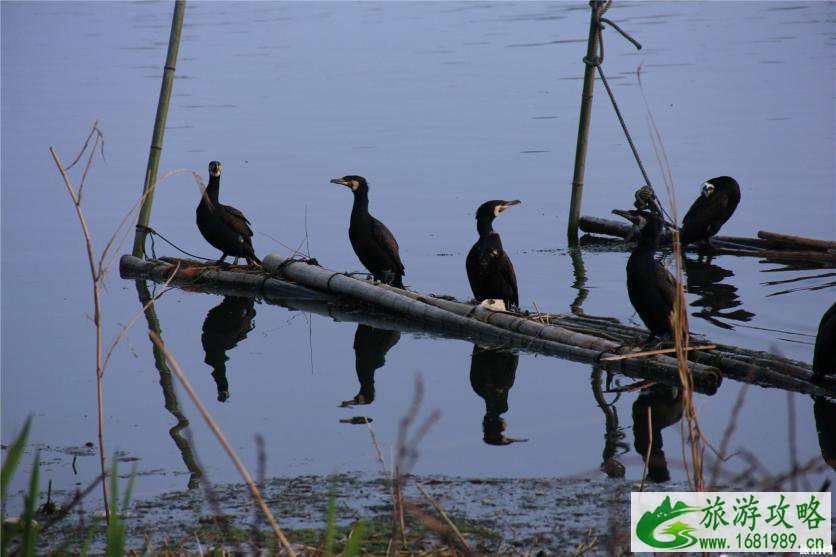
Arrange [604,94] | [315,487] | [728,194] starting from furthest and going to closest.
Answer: [604,94], [728,194], [315,487]

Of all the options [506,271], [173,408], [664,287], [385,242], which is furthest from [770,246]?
[173,408]

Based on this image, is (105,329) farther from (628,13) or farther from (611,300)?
(628,13)

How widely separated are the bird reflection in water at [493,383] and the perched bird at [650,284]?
872 millimetres

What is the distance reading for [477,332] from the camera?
801cm

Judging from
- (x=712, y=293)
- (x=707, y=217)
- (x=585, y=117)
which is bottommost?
(x=712, y=293)

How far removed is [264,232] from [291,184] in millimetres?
2608

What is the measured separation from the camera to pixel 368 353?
8250 millimetres

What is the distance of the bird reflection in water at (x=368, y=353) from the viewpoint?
24.3 feet

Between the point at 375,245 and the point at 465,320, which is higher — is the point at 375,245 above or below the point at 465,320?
above

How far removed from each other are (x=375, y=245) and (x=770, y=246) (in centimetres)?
315

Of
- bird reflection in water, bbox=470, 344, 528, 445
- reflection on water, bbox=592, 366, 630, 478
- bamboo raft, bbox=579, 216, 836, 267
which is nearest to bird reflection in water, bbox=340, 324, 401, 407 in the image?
bird reflection in water, bbox=470, 344, 528, 445

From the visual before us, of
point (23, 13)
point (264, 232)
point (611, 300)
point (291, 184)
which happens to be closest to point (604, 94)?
point (291, 184)

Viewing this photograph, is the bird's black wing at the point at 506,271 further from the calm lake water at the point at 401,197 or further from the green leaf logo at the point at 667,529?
the green leaf logo at the point at 667,529

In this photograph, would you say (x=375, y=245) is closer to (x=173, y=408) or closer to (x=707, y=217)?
(x=173, y=408)
